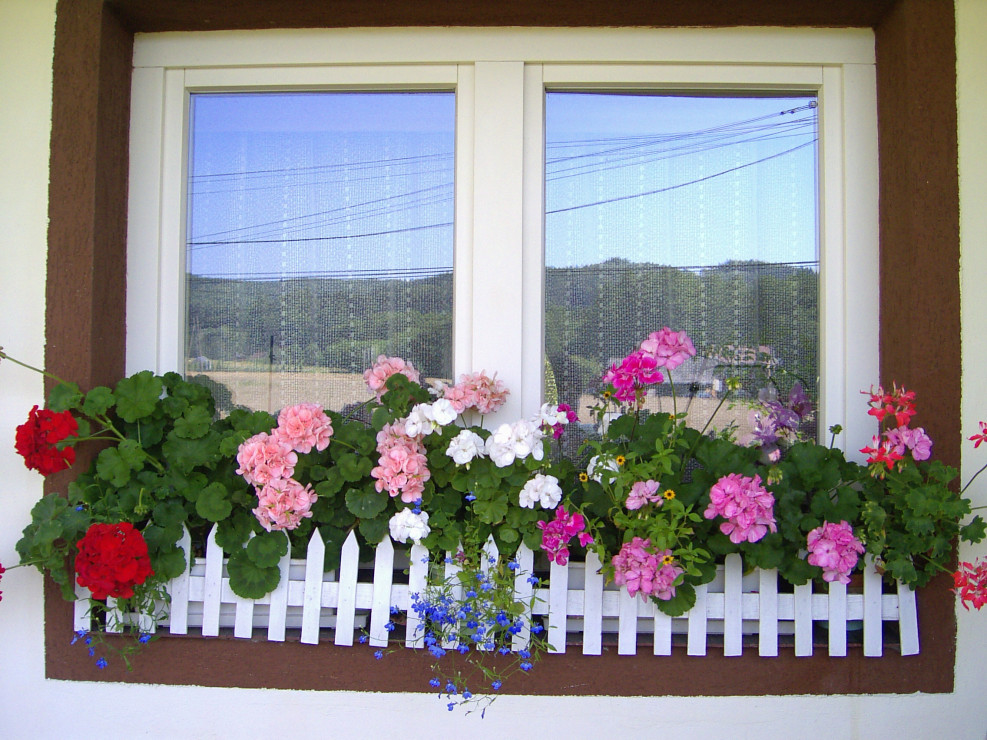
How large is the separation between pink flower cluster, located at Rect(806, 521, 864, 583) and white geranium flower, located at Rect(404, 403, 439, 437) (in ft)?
3.06

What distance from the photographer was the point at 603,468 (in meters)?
1.60

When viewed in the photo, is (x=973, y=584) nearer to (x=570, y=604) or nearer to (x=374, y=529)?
(x=570, y=604)

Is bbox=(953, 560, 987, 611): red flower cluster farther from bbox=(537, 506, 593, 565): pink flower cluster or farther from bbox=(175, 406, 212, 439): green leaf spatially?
bbox=(175, 406, 212, 439): green leaf

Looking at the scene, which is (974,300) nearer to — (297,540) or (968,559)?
(968,559)

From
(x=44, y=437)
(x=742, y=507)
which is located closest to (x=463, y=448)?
(x=742, y=507)

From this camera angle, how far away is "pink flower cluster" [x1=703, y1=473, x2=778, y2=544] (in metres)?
1.49

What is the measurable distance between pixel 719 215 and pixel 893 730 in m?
1.46

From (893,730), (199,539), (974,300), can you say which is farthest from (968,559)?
A: (199,539)

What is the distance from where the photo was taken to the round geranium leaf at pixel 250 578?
1.63 m

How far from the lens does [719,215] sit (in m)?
2.00

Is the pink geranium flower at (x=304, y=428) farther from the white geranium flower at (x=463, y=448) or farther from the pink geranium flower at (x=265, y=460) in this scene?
the white geranium flower at (x=463, y=448)

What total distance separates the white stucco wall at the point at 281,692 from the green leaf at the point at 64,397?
6.0 inches

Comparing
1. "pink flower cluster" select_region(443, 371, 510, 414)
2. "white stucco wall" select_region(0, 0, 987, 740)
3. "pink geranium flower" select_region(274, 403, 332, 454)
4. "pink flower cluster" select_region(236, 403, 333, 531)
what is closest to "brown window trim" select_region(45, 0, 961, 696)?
A: "white stucco wall" select_region(0, 0, 987, 740)

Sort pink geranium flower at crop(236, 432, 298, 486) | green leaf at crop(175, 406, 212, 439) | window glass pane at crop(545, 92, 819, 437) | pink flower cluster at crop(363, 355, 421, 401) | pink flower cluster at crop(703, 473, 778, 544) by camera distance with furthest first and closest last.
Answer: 1. window glass pane at crop(545, 92, 819, 437)
2. pink flower cluster at crop(363, 355, 421, 401)
3. green leaf at crop(175, 406, 212, 439)
4. pink geranium flower at crop(236, 432, 298, 486)
5. pink flower cluster at crop(703, 473, 778, 544)
